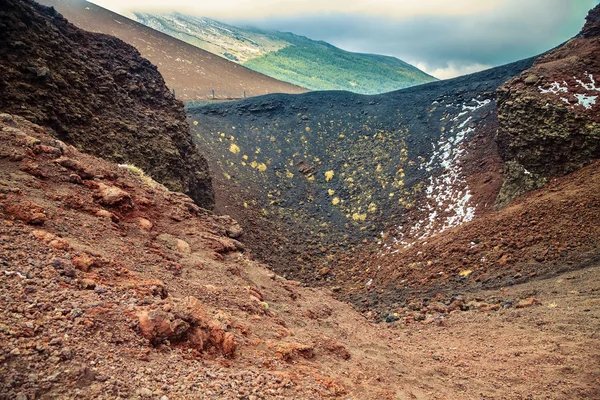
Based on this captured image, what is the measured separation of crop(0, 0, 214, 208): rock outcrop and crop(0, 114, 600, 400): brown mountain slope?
2495 mm

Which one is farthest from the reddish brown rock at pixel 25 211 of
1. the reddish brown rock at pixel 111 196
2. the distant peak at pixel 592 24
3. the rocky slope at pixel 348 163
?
the distant peak at pixel 592 24

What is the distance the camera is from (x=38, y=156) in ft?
20.7

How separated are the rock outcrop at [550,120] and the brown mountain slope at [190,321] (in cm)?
602

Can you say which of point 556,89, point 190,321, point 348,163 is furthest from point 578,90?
point 190,321

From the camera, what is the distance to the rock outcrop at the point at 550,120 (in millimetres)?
12352

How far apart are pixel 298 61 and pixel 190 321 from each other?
364ft

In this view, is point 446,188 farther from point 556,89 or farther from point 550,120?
point 556,89

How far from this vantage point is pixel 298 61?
106250 mm

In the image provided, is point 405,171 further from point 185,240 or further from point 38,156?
point 38,156

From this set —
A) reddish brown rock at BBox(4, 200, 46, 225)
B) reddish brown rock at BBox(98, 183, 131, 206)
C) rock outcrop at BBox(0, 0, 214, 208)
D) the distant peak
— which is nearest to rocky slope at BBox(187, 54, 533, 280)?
rock outcrop at BBox(0, 0, 214, 208)

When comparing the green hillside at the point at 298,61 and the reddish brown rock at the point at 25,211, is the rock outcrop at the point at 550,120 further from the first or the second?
the green hillside at the point at 298,61

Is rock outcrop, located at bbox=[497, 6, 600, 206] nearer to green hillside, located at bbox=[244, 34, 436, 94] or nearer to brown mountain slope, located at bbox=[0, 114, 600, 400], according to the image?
brown mountain slope, located at bbox=[0, 114, 600, 400]

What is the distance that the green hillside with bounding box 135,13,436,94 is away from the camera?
290ft

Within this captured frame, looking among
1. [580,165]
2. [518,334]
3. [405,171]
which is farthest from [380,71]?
[518,334]
